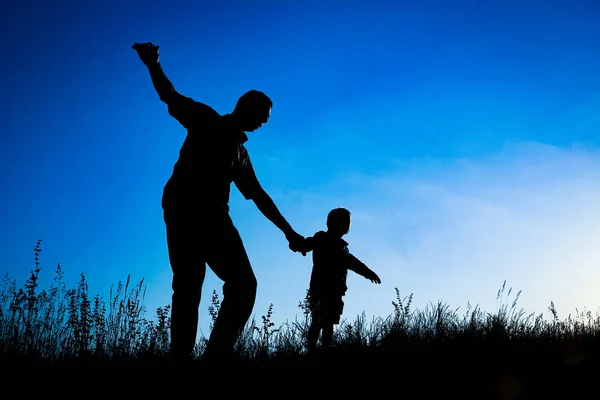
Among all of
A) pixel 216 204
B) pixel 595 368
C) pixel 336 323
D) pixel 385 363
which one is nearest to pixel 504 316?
pixel 336 323

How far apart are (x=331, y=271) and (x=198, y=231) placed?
3010 millimetres

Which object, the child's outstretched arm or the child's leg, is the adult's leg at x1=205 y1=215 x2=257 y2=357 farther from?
the child's outstretched arm

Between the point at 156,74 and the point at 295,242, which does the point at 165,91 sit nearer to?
the point at 156,74

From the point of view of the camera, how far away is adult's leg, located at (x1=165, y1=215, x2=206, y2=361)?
3203 mm

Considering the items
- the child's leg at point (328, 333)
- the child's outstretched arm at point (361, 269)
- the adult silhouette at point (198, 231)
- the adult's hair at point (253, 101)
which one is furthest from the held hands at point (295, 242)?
the child's outstretched arm at point (361, 269)

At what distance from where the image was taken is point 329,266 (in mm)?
5977

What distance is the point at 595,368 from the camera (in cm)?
352

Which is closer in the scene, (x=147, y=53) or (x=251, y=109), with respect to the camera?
(x=147, y=53)

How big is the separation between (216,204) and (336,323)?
316 cm

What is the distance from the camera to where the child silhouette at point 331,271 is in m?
5.77

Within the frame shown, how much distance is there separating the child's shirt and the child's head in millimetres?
82

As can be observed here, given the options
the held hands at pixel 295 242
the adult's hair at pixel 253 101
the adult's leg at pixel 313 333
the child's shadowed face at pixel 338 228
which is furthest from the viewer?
the child's shadowed face at pixel 338 228

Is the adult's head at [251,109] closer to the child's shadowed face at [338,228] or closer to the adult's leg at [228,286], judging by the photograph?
the adult's leg at [228,286]

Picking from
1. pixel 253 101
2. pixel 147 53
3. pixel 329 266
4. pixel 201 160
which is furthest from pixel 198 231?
pixel 329 266
